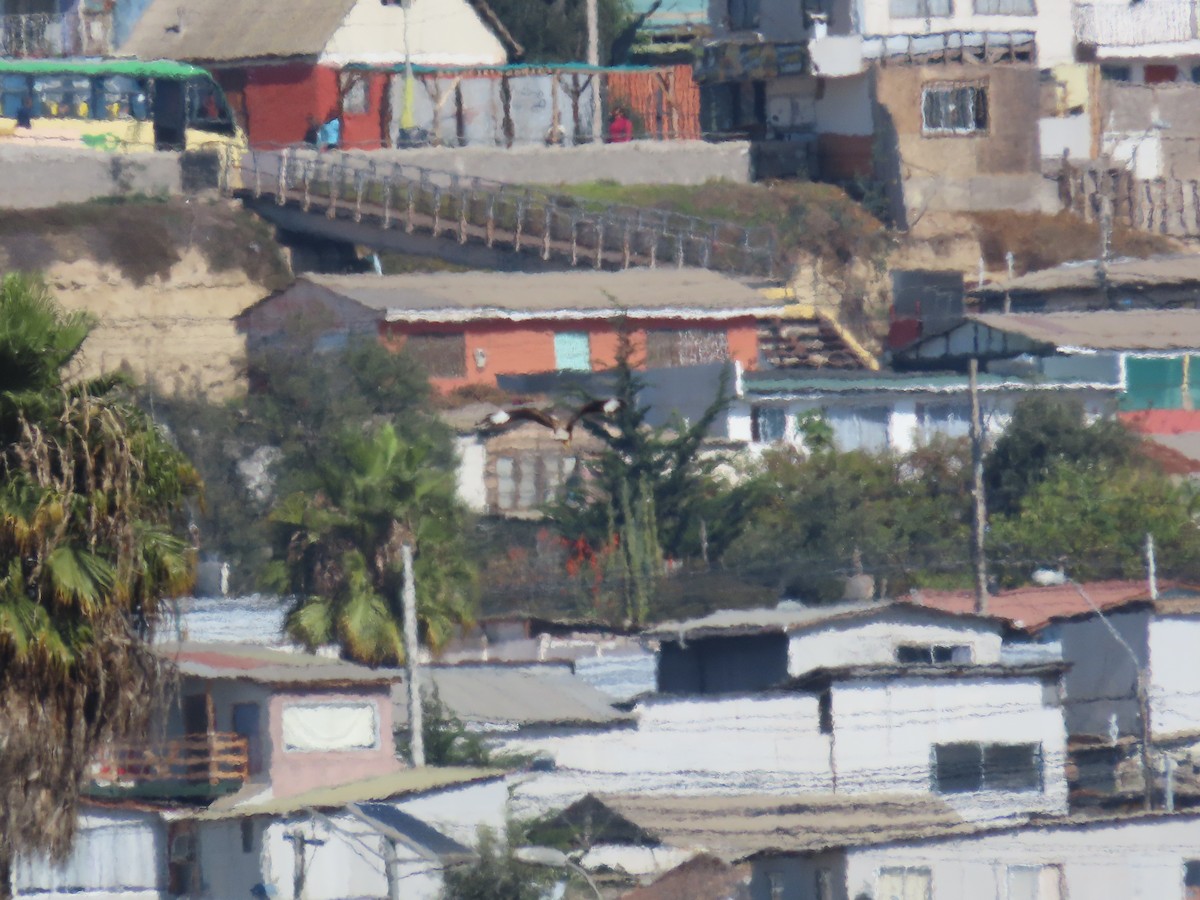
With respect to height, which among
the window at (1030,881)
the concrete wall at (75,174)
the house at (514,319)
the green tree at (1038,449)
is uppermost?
the concrete wall at (75,174)

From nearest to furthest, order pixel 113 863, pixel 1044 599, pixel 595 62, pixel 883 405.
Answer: pixel 113 863 < pixel 1044 599 < pixel 883 405 < pixel 595 62

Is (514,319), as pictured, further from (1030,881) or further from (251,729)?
(1030,881)

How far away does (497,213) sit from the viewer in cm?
6041

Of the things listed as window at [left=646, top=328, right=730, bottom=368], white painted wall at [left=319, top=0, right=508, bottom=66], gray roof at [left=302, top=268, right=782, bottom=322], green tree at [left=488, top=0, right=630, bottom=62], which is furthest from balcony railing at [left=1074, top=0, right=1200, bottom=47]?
window at [left=646, top=328, right=730, bottom=368]

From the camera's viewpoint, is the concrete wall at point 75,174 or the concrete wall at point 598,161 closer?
the concrete wall at point 75,174

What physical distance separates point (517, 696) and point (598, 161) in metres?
24.2

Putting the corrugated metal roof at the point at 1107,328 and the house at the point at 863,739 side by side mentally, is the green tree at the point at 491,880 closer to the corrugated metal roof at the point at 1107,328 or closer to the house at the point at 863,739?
the house at the point at 863,739

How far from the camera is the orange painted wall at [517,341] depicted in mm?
54531

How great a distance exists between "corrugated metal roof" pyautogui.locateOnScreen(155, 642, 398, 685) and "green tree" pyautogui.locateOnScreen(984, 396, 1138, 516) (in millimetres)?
18258

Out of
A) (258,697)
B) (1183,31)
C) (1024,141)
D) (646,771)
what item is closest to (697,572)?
(646,771)

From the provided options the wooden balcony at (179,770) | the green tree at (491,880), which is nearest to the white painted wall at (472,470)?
the wooden balcony at (179,770)

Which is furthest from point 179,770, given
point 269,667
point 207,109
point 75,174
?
point 207,109

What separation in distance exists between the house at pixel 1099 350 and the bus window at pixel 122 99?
16824 millimetres

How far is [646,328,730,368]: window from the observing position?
56656 millimetres
